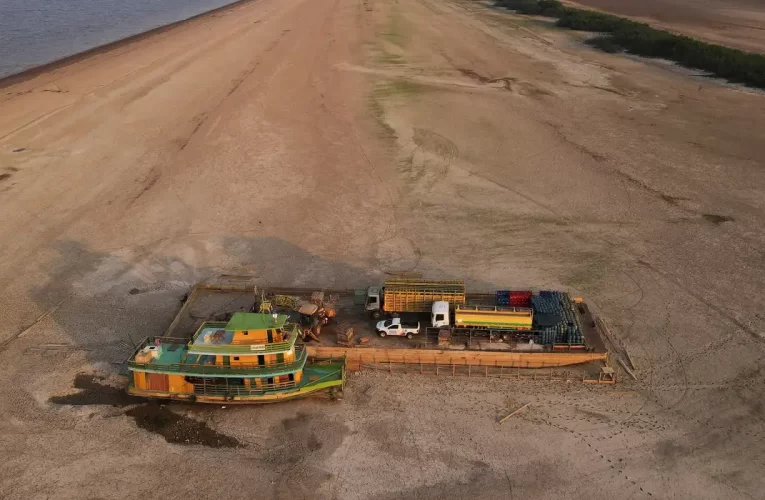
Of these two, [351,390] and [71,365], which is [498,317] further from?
[71,365]

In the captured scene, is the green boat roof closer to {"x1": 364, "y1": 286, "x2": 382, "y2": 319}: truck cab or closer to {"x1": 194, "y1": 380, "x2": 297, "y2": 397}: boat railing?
{"x1": 194, "y1": 380, "x2": 297, "y2": 397}: boat railing

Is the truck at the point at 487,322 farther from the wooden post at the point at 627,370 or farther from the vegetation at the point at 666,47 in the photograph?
the vegetation at the point at 666,47

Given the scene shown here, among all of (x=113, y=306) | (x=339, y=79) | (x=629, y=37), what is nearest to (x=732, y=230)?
(x=113, y=306)

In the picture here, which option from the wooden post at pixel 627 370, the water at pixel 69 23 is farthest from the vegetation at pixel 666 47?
the water at pixel 69 23

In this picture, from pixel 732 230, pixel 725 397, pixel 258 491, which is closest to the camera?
pixel 258 491

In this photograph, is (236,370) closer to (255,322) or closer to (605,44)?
(255,322)

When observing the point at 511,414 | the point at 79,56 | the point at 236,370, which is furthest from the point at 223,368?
the point at 79,56
